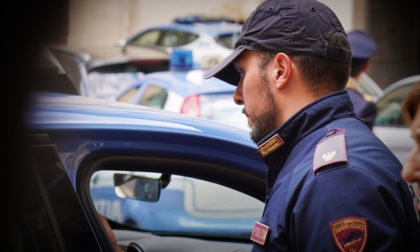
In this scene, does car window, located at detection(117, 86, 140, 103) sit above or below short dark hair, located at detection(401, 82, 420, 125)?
below

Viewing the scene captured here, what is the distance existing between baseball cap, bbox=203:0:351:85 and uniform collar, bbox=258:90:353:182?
113 mm

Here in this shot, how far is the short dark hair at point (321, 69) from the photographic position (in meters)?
1.68

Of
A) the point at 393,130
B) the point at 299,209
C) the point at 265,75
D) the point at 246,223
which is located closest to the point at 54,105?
the point at 265,75

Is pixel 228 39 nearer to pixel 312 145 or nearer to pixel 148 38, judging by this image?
pixel 148 38

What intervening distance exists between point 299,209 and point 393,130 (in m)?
5.63

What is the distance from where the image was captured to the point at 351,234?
139cm

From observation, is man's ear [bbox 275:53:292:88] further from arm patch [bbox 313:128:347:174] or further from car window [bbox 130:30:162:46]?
car window [bbox 130:30:162:46]

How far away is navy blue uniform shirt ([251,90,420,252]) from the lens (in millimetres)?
1407

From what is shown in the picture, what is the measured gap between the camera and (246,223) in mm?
3045

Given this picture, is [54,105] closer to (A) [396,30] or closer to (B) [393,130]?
(B) [393,130]

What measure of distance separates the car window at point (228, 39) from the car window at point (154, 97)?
371 cm

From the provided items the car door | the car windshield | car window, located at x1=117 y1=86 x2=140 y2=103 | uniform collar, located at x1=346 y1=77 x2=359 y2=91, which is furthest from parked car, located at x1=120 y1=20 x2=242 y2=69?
the car door

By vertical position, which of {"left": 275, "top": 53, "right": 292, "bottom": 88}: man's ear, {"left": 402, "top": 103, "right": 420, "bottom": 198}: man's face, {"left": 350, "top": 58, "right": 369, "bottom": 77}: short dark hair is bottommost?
{"left": 350, "top": 58, "right": 369, "bottom": 77}: short dark hair

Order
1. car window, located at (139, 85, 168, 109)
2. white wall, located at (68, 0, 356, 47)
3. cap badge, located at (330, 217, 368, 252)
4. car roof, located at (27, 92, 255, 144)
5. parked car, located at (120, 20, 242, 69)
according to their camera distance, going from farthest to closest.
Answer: white wall, located at (68, 0, 356, 47) < parked car, located at (120, 20, 242, 69) < car window, located at (139, 85, 168, 109) < car roof, located at (27, 92, 255, 144) < cap badge, located at (330, 217, 368, 252)
